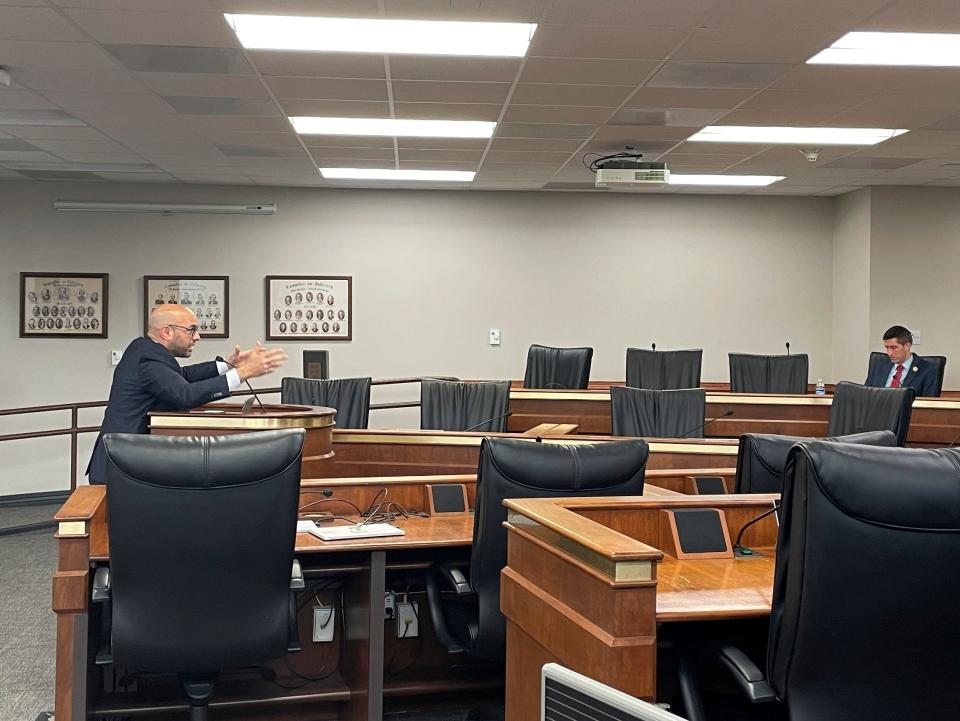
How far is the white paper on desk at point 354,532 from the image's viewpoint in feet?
10.3

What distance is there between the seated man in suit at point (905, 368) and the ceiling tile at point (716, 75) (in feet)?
9.52

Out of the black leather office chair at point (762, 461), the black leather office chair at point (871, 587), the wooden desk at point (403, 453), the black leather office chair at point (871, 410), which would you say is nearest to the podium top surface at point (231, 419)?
the wooden desk at point (403, 453)

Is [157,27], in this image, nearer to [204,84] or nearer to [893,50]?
[204,84]

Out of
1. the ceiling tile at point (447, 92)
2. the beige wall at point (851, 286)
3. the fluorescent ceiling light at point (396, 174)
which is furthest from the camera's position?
the beige wall at point (851, 286)

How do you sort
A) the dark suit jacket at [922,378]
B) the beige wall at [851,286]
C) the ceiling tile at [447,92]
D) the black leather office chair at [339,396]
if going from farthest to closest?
the beige wall at [851,286] → the dark suit jacket at [922,378] → the black leather office chair at [339,396] → the ceiling tile at [447,92]

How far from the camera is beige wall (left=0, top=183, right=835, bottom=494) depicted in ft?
28.8

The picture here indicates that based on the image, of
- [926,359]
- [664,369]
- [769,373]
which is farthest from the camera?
[769,373]

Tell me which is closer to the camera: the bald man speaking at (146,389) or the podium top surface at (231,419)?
the podium top surface at (231,419)

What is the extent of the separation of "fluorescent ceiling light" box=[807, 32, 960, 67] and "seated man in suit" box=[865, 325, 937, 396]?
9.31 feet

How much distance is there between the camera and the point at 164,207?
8773mm

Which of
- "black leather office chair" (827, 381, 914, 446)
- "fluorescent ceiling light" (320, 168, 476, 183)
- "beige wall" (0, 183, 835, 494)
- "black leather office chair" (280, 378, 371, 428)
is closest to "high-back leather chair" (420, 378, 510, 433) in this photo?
"black leather office chair" (280, 378, 371, 428)

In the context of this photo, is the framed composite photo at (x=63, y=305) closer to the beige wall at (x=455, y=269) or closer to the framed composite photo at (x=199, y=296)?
the beige wall at (x=455, y=269)

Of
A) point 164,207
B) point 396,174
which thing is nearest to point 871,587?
point 396,174

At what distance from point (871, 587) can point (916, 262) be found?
7.83 metres
